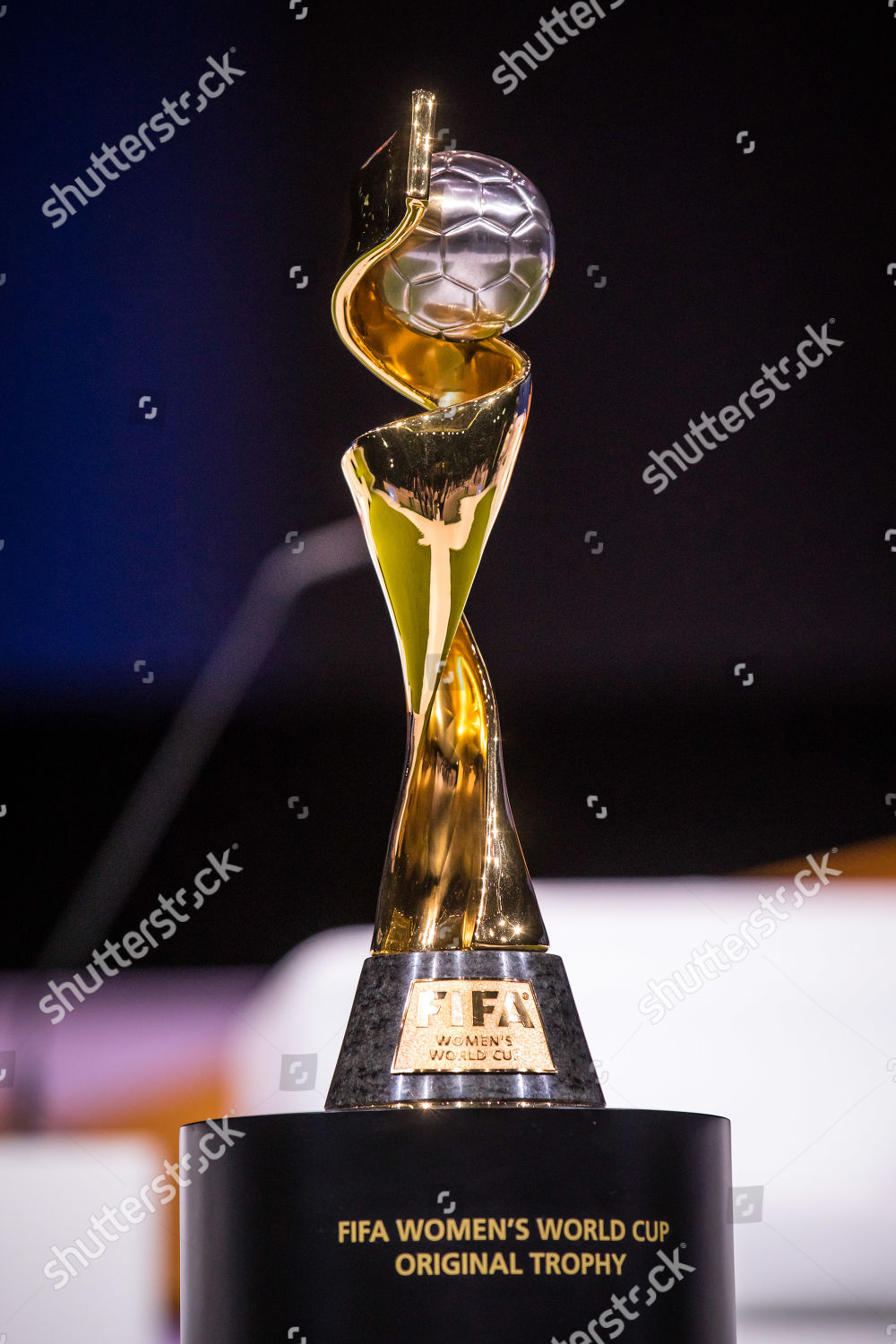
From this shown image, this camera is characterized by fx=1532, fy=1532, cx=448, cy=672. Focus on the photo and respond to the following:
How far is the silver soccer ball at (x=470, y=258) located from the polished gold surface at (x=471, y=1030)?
47.1 inches

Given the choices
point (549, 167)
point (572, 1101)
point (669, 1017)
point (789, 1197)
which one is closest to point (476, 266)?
point (572, 1101)

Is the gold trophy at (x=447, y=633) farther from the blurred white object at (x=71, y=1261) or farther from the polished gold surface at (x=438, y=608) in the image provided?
the blurred white object at (x=71, y=1261)

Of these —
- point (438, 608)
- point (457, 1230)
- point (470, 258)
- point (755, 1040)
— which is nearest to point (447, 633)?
point (438, 608)

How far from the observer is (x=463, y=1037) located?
2523 mm

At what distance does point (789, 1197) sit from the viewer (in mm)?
3848

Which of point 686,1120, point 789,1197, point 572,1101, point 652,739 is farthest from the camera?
point 652,739

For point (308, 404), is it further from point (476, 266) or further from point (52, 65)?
point (476, 266)

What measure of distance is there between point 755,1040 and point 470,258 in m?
2.19

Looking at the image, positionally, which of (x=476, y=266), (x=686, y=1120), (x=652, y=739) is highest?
(x=476, y=266)

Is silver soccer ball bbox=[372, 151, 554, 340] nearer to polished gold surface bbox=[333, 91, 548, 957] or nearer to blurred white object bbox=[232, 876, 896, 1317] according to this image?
polished gold surface bbox=[333, 91, 548, 957]

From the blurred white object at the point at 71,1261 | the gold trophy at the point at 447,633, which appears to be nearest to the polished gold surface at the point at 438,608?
the gold trophy at the point at 447,633

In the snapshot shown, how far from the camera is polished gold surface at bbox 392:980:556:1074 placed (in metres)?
2.51

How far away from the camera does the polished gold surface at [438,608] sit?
8.73 ft

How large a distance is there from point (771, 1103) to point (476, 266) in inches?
89.8
